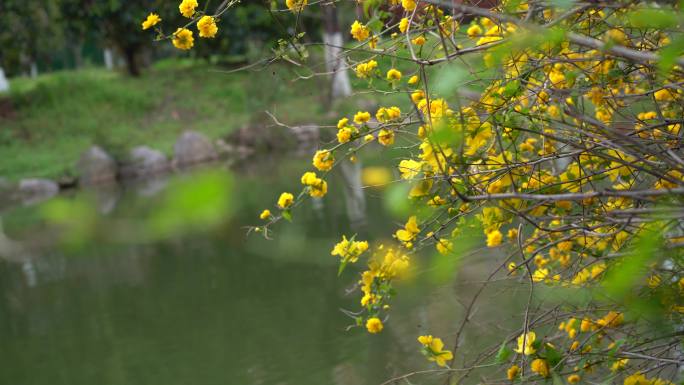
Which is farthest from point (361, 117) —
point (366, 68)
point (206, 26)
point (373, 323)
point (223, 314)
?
point (223, 314)

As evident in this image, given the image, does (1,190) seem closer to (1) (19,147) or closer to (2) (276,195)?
(1) (19,147)

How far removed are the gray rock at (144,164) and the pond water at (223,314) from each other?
5.40m

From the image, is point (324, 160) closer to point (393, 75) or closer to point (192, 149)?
point (393, 75)

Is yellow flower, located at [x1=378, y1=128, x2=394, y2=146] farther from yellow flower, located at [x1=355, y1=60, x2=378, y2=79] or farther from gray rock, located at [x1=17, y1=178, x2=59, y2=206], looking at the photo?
gray rock, located at [x1=17, y1=178, x2=59, y2=206]

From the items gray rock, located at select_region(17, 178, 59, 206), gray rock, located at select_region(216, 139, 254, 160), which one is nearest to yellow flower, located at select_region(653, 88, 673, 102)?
gray rock, located at select_region(17, 178, 59, 206)

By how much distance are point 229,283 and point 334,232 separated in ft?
3.47

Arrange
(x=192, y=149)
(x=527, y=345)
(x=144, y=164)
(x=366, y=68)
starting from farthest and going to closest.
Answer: (x=192, y=149) < (x=144, y=164) < (x=366, y=68) < (x=527, y=345)

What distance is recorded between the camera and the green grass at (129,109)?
1380 centimetres

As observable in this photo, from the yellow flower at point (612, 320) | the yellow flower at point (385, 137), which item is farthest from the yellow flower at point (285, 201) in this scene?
the yellow flower at point (612, 320)

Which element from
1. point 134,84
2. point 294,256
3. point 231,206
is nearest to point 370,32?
point 231,206

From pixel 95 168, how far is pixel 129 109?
339 cm

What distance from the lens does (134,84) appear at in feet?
55.5

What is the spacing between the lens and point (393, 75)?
2174 millimetres

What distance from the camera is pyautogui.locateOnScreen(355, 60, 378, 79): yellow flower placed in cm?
223
